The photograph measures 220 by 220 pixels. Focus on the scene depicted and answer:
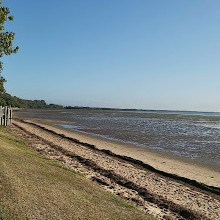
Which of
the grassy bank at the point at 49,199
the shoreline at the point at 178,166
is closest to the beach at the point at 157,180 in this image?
the shoreline at the point at 178,166

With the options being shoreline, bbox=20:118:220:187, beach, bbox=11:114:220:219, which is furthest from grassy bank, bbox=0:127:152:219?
shoreline, bbox=20:118:220:187

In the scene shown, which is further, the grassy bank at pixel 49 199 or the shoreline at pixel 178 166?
the shoreline at pixel 178 166

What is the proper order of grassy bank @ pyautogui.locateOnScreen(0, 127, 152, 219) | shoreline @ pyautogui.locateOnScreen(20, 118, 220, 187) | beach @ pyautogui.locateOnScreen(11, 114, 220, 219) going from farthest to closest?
1. shoreline @ pyautogui.locateOnScreen(20, 118, 220, 187)
2. beach @ pyautogui.locateOnScreen(11, 114, 220, 219)
3. grassy bank @ pyautogui.locateOnScreen(0, 127, 152, 219)

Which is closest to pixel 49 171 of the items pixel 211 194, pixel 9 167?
pixel 9 167

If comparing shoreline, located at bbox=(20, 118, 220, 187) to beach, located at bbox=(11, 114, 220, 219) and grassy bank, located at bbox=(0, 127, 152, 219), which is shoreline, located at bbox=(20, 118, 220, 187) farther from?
Answer: grassy bank, located at bbox=(0, 127, 152, 219)

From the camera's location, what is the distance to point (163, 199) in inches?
373

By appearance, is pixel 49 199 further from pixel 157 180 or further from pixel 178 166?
pixel 178 166

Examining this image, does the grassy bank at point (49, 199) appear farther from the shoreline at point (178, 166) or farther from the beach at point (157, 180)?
the shoreline at point (178, 166)

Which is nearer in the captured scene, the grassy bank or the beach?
the grassy bank

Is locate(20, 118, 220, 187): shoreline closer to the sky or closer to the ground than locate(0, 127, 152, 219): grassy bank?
closer to the ground

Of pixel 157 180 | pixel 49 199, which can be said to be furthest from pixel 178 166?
pixel 49 199

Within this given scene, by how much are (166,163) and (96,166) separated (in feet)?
17.6

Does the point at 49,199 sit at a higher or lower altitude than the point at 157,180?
higher

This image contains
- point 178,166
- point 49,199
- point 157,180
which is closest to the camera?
point 49,199
